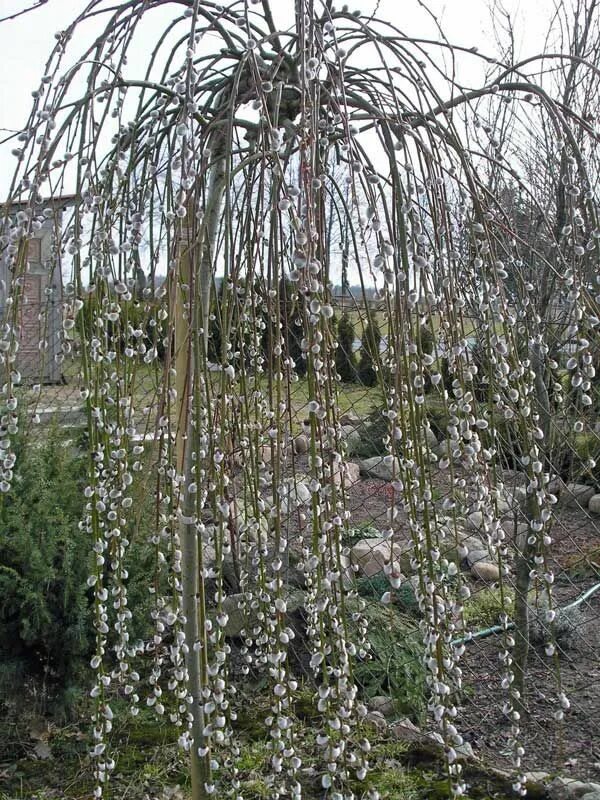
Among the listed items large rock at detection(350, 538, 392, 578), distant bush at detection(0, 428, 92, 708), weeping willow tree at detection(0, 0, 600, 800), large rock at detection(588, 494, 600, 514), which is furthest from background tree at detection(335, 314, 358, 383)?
large rock at detection(588, 494, 600, 514)

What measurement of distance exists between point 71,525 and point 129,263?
1.29m

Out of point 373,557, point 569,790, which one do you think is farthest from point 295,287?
point 373,557

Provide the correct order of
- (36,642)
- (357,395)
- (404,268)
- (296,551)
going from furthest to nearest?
(357,395)
(296,551)
(36,642)
(404,268)

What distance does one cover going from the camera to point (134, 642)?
2.36 metres

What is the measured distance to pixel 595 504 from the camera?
4148mm

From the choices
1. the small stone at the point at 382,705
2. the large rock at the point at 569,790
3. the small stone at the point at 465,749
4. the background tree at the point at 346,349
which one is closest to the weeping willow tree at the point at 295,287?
the background tree at the point at 346,349

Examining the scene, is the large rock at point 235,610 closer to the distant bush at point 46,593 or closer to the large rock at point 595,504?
the distant bush at point 46,593

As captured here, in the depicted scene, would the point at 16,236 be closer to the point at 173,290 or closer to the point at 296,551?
the point at 173,290

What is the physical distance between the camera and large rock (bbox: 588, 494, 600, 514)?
13.6 feet

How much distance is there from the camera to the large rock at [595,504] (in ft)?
13.6

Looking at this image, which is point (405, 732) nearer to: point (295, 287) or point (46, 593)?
point (46, 593)

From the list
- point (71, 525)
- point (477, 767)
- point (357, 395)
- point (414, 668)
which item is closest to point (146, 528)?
point (71, 525)

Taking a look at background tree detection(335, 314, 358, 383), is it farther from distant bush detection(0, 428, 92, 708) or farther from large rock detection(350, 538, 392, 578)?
distant bush detection(0, 428, 92, 708)

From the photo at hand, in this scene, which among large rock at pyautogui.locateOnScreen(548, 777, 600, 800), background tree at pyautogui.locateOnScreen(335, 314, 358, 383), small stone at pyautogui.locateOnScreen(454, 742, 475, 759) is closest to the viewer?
large rock at pyautogui.locateOnScreen(548, 777, 600, 800)
